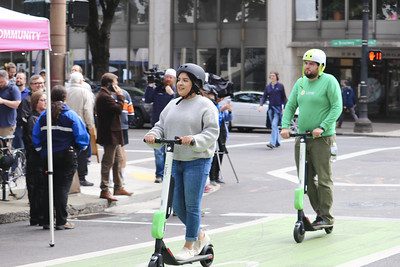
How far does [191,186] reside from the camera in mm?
8641

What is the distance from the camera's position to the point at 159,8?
43.1 meters

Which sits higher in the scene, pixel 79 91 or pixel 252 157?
pixel 79 91

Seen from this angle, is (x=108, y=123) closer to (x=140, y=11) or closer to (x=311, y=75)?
(x=311, y=75)

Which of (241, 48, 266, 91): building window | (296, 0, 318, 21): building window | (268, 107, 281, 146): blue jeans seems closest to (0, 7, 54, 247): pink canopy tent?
(268, 107, 281, 146): blue jeans

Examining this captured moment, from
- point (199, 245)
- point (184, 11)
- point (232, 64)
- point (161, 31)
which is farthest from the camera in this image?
point (161, 31)

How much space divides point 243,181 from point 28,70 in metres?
33.3

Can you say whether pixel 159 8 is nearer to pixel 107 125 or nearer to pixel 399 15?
pixel 399 15

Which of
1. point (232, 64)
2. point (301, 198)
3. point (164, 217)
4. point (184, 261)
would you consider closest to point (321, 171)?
point (301, 198)

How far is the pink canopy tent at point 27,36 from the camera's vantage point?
10375 mm

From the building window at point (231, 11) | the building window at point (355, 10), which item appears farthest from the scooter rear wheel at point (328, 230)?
the building window at point (231, 11)

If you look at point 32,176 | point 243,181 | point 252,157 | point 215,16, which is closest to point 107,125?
point 32,176

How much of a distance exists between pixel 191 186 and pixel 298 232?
2101mm

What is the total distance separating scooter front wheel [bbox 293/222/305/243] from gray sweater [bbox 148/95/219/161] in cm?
200

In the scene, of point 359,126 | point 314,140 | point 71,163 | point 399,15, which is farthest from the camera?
point 399,15
